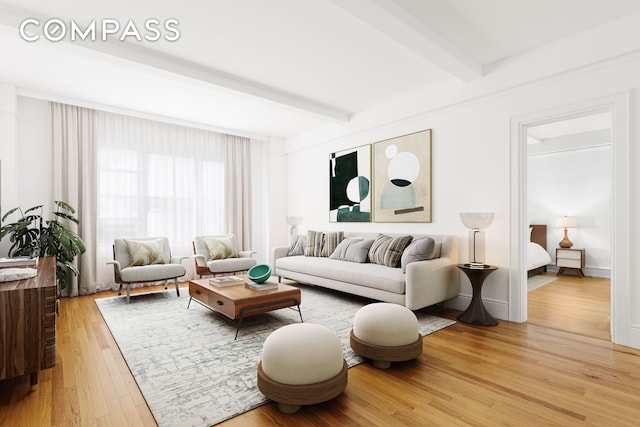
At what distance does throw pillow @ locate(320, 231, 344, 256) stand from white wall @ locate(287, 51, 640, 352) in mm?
726

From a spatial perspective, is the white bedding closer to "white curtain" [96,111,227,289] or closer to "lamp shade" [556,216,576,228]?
"lamp shade" [556,216,576,228]

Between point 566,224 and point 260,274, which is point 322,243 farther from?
point 566,224

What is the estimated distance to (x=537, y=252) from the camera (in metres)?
6.08

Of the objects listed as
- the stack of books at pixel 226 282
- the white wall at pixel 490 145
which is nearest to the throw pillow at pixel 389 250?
the white wall at pixel 490 145

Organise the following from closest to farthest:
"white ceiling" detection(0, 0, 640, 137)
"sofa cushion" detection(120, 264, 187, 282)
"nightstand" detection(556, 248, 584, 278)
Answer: "white ceiling" detection(0, 0, 640, 137) < "sofa cushion" detection(120, 264, 187, 282) < "nightstand" detection(556, 248, 584, 278)

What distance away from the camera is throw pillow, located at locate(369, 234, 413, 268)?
411 cm

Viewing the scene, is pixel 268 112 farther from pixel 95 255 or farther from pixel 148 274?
pixel 95 255

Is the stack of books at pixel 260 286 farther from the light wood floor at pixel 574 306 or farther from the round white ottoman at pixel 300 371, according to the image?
the light wood floor at pixel 574 306

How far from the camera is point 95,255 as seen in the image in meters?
4.92

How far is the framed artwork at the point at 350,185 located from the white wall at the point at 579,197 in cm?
414

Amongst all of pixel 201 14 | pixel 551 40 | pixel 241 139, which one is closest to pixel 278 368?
pixel 201 14

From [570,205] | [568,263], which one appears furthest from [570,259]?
[570,205]

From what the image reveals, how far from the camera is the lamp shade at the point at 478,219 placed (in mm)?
3465

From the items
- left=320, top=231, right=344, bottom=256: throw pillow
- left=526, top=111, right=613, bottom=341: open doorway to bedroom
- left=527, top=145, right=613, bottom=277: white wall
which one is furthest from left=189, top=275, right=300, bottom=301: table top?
left=527, top=145, right=613, bottom=277: white wall
